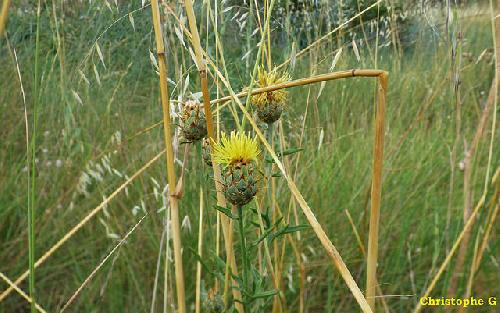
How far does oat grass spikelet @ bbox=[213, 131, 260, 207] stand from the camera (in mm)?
630

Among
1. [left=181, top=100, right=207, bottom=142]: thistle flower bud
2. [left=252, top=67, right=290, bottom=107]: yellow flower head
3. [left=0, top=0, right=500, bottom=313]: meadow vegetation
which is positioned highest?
[left=252, top=67, right=290, bottom=107]: yellow flower head

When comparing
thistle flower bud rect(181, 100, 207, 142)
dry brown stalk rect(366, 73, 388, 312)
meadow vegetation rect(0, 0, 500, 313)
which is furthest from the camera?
meadow vegetation rect(0, 0, 500, 313)

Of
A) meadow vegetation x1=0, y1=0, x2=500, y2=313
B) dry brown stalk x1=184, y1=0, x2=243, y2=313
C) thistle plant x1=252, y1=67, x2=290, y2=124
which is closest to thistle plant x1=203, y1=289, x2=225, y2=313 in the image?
dry brown stalk x1=184, y1=0, x2=243, y2=313

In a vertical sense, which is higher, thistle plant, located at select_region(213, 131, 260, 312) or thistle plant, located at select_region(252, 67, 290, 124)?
thistle plant, located at select_region(252, 67, 290, 124)

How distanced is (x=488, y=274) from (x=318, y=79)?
2.82 ft

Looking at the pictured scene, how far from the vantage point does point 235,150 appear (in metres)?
0.63

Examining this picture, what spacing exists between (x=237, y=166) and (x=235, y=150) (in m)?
0.02

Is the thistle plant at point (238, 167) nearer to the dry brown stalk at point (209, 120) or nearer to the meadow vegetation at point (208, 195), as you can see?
the dry brown stalk at point (209, 120)

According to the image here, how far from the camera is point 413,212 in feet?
4.72

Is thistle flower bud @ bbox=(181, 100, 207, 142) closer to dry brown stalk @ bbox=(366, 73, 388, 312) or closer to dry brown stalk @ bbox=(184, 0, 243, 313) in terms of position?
dry brown stalk @ bbox=(184, 0, 243, 313)

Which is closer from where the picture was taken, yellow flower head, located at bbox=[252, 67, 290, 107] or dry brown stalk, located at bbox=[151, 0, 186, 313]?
dry brown stalk, located at bbox=[151, 0, 186, 313]

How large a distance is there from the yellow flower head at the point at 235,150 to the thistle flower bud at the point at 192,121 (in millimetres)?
95

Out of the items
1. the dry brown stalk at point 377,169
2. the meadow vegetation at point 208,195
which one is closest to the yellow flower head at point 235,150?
the dry brown stalk at point 377,169

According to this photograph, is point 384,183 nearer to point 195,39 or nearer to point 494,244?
point 494,244
